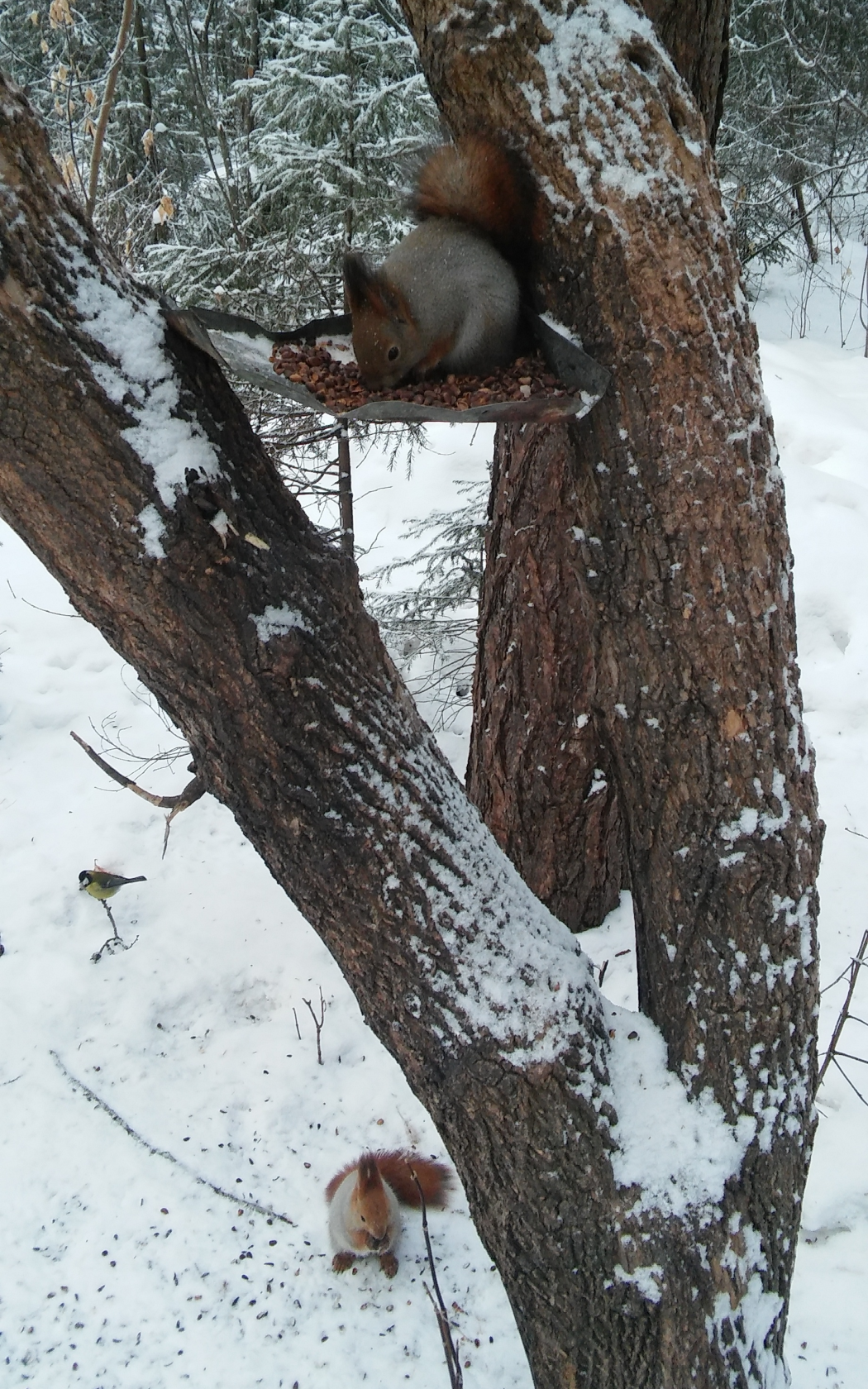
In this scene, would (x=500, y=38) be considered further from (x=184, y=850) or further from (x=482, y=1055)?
(x=184, y=850)

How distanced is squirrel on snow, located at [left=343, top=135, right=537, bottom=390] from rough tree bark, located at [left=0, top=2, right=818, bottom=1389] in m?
0.07

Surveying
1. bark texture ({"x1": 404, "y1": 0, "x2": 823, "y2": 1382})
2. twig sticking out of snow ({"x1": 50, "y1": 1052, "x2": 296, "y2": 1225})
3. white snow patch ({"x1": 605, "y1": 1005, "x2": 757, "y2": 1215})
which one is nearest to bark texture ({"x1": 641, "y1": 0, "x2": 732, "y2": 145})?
bark texture ({"x1": 404, "y1": 0, "x2": 823, "y2": 1382})

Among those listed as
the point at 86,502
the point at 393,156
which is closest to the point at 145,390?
the point at 86,502

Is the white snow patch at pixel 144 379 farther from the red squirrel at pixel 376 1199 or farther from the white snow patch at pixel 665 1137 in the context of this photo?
the red squirrel at pixel 376 1199

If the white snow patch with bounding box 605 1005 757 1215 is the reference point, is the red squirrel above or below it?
below

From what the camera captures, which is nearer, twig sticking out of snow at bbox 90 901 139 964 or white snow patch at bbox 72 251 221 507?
white snow patch at bbox 72 251 221 507

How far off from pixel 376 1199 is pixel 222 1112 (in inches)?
28.8

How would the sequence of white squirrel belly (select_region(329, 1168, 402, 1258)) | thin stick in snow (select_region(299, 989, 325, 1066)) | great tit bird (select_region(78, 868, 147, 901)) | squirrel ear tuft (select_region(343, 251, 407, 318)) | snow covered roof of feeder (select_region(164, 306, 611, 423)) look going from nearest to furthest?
snow covered roof of feeder (select_region(164, 306, 611, 423)), squirrel ear tuft (select_region(343, 251, 407, 318)), white squirrel belly (select_region(329, 1168, 402, 1258)), thin stick in snow (select_region(299, 989, 325, 1066)), great tit bird (select_region(78, 868, 147, 901))

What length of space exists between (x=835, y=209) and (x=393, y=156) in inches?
327

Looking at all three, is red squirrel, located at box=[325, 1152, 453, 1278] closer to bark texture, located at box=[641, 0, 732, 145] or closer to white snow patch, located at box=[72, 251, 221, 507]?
white snow patch, located at box=[72, 251, 221, 507]

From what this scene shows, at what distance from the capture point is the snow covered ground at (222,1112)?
2.18 m

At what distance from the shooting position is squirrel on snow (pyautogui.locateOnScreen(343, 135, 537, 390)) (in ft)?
3.96

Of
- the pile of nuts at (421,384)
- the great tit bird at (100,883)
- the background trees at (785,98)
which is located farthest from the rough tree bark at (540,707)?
the background trees at (785,98)

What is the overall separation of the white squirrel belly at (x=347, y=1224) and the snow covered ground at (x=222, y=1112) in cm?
8
